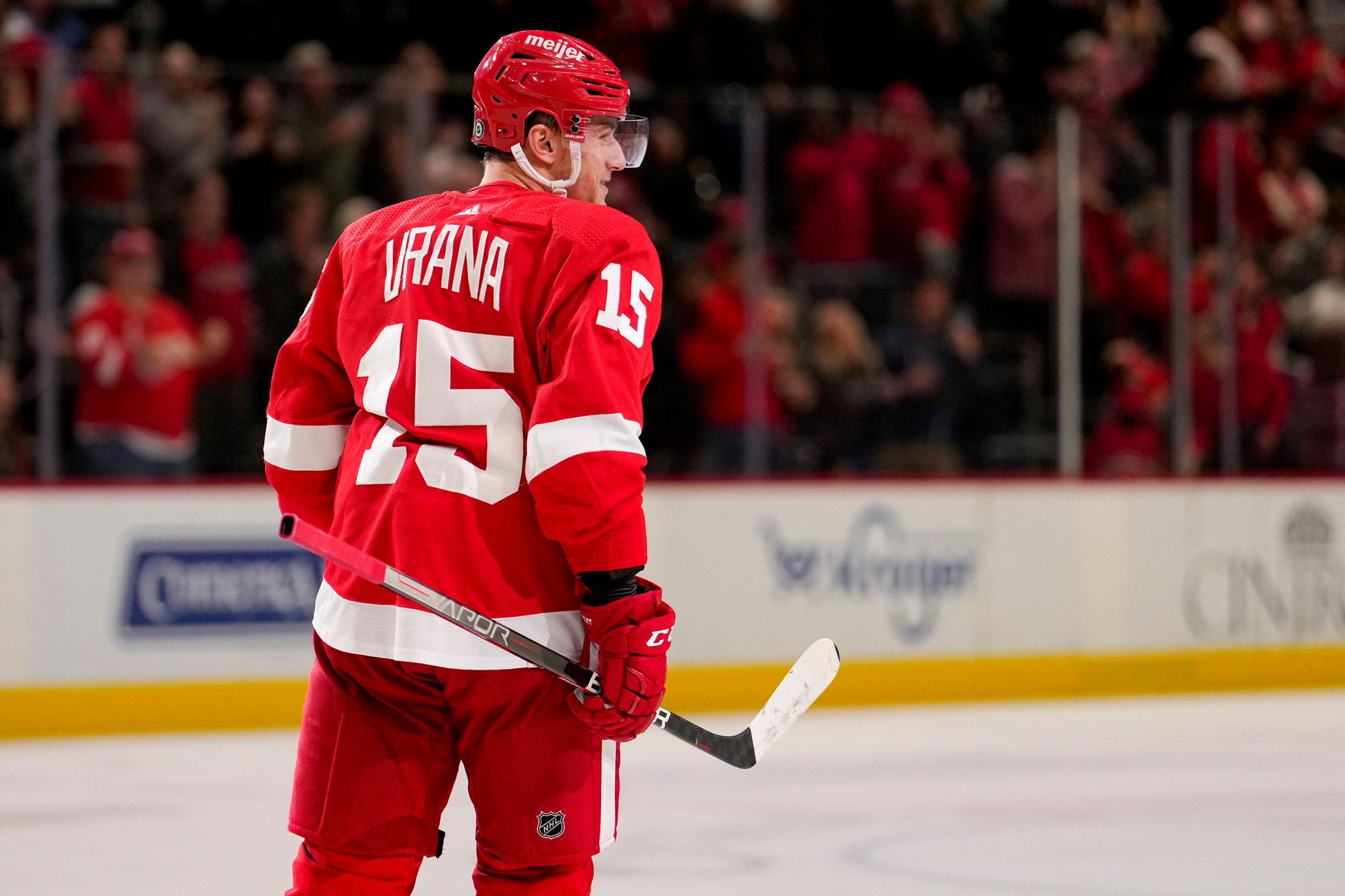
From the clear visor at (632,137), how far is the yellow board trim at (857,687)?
4261mm

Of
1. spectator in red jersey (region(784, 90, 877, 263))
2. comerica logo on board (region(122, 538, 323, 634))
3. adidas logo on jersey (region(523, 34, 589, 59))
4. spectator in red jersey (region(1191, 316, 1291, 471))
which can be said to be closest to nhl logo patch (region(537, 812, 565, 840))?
adidas logo on jersey (region(523, 34, 589, 59))

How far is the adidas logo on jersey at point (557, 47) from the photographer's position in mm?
2393

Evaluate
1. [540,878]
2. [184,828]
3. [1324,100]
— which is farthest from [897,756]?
[1324,100]

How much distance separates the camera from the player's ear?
239 cm

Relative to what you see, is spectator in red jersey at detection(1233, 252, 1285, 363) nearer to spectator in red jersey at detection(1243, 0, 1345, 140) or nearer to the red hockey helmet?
spectator in red jersey at detection(1243, 0, 1345, 140)

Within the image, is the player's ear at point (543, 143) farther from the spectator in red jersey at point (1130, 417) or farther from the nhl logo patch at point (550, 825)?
the spectator in red jersey at point (1130, 417)

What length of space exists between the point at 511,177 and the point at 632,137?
0.19m

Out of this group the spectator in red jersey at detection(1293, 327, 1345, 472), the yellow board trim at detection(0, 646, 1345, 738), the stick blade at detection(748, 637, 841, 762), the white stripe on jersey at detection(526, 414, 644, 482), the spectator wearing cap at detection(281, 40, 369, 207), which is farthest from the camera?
the spectator in red jersey at detection(1293, 327, 1345, 472)

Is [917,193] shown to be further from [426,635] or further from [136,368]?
[426,635]

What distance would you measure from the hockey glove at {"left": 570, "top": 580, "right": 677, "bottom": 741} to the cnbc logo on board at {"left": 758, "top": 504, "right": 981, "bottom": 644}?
195 inches

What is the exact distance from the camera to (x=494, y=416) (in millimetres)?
2248

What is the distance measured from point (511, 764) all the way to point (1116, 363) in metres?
5.90

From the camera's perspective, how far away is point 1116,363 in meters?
7.75

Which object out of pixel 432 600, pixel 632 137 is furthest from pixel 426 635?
pixel 632 137
